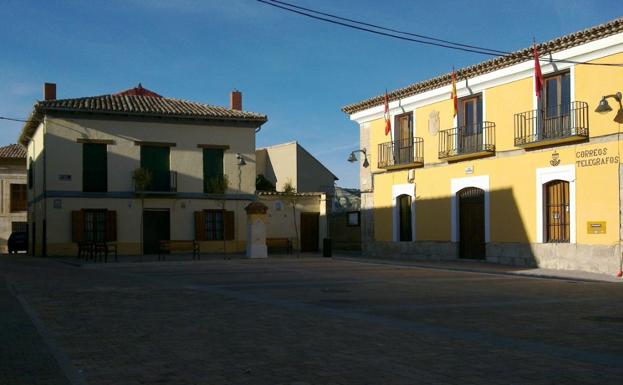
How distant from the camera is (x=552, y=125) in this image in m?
21.1

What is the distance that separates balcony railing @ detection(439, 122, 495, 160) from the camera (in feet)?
77.7

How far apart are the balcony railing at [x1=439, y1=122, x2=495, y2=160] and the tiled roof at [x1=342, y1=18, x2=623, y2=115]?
1786 millimetres

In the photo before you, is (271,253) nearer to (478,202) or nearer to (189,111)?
(189,111)

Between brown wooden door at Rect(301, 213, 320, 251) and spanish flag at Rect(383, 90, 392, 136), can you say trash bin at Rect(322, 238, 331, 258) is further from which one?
brown wooden door at Rect(301, 213, 320, 251)

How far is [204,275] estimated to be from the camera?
1969 centimetres

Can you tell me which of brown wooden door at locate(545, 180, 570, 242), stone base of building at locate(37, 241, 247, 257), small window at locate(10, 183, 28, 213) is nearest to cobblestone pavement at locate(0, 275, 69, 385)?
brown wooden door at locate(545, 180, 570, 242)

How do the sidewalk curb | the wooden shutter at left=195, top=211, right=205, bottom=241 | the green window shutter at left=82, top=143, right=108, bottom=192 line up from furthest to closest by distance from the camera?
the wooden shutter at left=195, top=211, right=205, bottom=241
the green window shutter at left=82, top=143, right=108, bottom=192
the sidewalk curb

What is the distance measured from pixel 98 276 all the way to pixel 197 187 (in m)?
14.7

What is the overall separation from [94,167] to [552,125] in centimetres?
2009

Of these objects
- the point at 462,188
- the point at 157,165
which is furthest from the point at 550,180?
the point at 157,165

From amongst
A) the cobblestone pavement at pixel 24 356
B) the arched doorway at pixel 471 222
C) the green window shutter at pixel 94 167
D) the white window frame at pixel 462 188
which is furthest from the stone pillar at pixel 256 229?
the cobblestone pavement at pixel 24 356

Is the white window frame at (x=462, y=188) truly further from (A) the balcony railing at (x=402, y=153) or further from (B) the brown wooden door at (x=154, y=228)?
(B) the brown wooden door at (x=154, y=228)

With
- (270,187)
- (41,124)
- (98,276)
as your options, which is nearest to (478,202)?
(98,276)

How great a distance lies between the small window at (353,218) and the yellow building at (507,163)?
3.76 m
